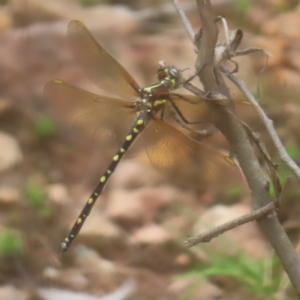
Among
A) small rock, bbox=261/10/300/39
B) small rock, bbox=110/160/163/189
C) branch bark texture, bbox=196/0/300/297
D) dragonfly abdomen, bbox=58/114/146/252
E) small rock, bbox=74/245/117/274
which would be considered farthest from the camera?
small rock, bbox=261/10/300/39

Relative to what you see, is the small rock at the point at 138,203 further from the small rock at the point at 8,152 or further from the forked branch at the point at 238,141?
the forked branch at the point at 238,141

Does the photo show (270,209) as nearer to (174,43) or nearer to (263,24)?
(174,43)

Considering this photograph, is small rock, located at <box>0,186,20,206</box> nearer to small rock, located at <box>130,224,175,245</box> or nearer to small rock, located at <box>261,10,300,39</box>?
small rock, located at <box>130,224,175,245</box>

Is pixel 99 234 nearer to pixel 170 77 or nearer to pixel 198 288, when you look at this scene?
pixel 198 288

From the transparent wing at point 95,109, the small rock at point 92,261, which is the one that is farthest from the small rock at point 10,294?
the transparent wing at point 95,109

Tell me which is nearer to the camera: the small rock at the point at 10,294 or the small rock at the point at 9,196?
the small rock at the point at 10,294

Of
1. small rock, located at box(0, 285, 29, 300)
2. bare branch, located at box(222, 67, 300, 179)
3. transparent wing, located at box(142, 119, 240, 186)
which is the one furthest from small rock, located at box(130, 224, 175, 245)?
bare branch, located at box(222, 67, 300, 179)

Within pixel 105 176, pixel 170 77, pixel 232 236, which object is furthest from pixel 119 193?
pixel 170 77

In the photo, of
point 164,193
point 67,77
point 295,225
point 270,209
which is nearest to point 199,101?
point 270,209
